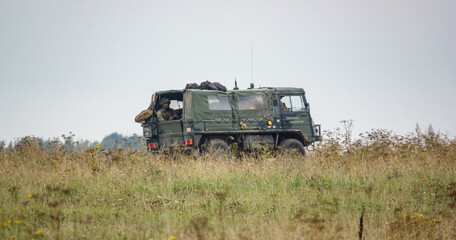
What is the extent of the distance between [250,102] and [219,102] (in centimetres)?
110

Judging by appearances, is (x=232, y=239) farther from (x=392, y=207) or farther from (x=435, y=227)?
(x=392, y=207)

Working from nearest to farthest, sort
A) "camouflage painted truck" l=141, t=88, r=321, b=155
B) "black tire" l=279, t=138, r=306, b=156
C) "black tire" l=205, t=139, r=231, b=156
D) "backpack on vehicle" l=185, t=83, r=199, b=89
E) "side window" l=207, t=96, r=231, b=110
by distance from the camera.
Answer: "black tire" l=205, t=139, r=231, b=156, "camouflage painted truck" l=141, t=88, r=321, b=155, "side window" l=207, t=96, r=231, b=110, "backpack on vehicle" l=185, t=83, r=199, b=89, "black tire" l=279, t=138, r=306, b=156

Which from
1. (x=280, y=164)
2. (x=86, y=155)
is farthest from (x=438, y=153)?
(x=86, y=155)

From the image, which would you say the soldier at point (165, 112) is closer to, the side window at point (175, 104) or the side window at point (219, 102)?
the side window at point (175, 104)

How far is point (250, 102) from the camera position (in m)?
16.1

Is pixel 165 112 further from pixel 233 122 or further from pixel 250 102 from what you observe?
pixel 250 102

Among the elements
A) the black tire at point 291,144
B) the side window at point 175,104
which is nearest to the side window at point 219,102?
the side window at point 175,104

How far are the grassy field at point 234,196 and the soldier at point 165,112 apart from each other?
85.5 inches

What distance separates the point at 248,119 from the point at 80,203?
828 centimetres

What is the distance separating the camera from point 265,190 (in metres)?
9.54

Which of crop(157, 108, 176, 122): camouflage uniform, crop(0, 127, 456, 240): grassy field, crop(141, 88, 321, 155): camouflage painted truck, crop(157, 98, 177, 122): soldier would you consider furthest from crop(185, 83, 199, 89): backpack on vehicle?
crop(0, 127, 456, 240): grassy field

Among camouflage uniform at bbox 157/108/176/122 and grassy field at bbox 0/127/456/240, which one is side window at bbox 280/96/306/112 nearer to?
grassy field at bbox 0/127/456/240

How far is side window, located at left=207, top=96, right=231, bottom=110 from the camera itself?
15.5 m

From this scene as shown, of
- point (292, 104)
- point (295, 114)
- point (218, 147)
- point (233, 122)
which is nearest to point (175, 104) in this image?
point (233, 122)
